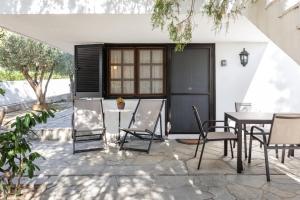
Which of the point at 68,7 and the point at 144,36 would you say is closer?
the point at 68,7

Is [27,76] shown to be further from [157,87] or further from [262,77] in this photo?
[262,77]

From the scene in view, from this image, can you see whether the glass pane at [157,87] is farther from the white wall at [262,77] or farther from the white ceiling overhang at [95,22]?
the white wall at [262,77]

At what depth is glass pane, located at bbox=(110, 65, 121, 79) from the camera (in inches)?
323

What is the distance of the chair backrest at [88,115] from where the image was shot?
21.7 ft

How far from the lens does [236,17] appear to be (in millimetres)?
5117

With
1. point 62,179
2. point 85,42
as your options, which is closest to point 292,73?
point 85,42

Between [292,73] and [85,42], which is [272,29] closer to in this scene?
[292,73]

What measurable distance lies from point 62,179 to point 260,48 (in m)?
5.84

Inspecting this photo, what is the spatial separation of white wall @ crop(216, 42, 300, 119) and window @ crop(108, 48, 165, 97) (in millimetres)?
1529

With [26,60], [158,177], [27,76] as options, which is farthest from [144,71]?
[26,60]

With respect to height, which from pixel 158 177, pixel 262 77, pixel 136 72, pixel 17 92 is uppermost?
pixel 136 72

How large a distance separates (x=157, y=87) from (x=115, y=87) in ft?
3.61

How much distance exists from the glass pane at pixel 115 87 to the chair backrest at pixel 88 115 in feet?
4.53

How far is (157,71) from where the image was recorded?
8.21 metres
